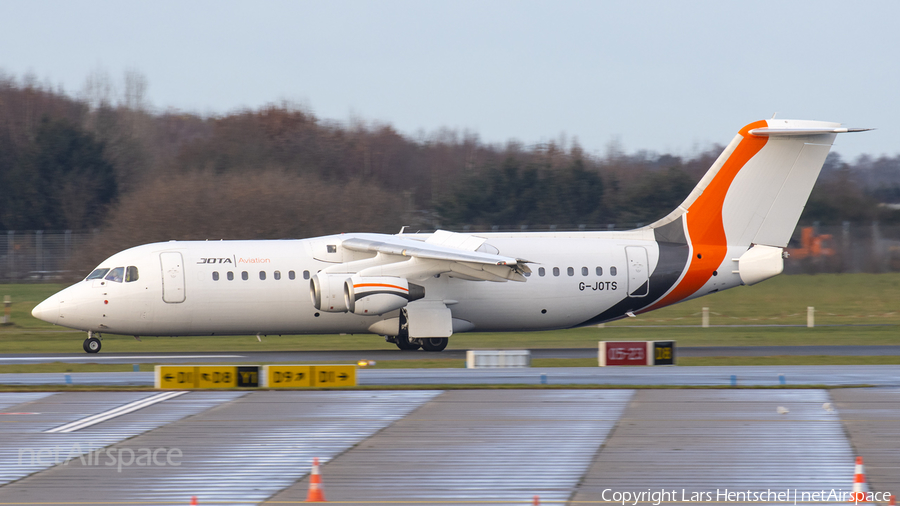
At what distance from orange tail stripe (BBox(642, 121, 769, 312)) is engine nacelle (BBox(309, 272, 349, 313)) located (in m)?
9.04

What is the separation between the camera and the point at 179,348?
97.3ft

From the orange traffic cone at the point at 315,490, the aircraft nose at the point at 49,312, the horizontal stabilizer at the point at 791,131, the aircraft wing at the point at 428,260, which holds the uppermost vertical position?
the horizontal stabilizer at the point at 791,131

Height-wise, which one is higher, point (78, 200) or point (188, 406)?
point (78, 200)

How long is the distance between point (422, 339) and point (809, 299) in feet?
66.3

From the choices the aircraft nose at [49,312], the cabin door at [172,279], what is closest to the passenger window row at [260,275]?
the cabin door at [172,279]

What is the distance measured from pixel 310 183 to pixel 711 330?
2465cm

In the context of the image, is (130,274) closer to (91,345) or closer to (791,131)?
(91,345)

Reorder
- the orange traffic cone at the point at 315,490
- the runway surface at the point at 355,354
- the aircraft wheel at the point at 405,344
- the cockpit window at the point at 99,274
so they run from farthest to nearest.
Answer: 1. the aircraft wheel at the point at 405,344
2. the cockpit window at the point at 99,274
3. the runway surface at the point at 355,354
4. the orange traffic cone at the point at 315,490

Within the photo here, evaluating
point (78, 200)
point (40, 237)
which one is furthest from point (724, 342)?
point (78, 200)

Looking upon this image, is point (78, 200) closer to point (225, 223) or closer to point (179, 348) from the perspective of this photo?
point (225, 223)

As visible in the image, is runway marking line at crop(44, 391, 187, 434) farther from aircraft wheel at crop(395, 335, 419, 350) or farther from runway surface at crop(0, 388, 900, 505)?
aircraft wheel at crop(395, 335, 419, 350)

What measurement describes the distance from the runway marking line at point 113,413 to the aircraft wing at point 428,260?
850 cm

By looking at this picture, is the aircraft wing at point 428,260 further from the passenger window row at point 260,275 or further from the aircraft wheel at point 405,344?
the aircraft wheel at point 405,344

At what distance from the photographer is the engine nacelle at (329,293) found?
2597cm
